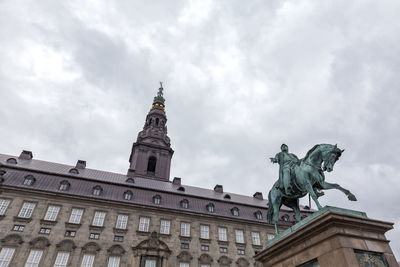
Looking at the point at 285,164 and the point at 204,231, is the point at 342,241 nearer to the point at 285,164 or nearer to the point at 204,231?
the point at 285,164

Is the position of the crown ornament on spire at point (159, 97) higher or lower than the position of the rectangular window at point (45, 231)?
higher

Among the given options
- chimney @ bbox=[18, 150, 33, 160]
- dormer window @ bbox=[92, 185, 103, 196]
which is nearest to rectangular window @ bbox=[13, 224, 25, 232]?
dormer window @ bbox=[92, 185, 103, 196]

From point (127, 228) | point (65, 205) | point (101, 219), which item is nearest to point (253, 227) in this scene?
point (127, 228)

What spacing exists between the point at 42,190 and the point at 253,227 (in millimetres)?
27351

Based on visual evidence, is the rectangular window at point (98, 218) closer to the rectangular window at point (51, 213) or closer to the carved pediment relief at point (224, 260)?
the rectangular window at point (51, 213)

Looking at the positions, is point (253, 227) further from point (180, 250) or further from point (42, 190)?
point (42, 190)

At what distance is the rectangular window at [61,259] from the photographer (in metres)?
25.4

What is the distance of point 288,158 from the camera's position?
11.8 metres

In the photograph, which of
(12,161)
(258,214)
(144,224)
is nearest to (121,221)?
(144,224)

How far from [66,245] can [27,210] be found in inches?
242

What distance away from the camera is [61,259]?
25.8m

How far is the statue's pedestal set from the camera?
7055 millimetres

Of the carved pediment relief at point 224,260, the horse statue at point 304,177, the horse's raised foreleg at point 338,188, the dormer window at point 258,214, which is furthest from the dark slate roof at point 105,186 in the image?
the horse's raised foreleg at point 338,188

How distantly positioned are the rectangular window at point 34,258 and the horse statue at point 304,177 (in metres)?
25.1
